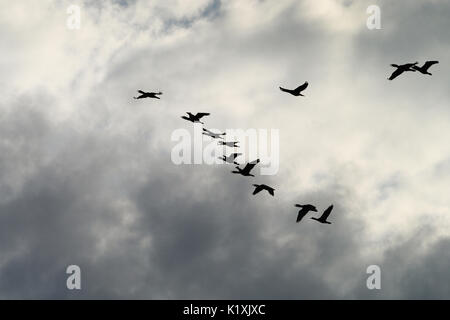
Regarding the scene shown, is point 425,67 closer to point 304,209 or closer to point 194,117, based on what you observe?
point 304,209

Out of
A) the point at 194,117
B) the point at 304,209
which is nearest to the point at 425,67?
the point at 304,209

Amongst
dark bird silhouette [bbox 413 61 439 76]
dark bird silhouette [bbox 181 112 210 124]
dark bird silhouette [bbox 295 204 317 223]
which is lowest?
dark bird silhouette [bbox 295 204 317 223]

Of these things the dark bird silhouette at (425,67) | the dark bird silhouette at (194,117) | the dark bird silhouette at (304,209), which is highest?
the dark bird silhouette at (425,67)

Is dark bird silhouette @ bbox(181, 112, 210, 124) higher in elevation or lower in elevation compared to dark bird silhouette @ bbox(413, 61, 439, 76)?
lower

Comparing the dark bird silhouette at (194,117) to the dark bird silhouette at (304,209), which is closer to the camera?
the dark bird silhouette at (304,209)

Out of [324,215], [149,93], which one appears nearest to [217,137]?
[149,93]

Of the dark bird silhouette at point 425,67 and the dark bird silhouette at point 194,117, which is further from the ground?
the dark bird silhouette at point 425,67

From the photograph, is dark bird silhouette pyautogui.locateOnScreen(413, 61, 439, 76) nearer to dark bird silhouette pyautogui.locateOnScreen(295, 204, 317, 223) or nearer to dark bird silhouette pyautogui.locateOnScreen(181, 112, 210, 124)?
dark bird silhouette pyautogui.locateOnScreen(295, 204, 317, 223)

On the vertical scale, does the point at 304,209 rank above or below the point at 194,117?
below

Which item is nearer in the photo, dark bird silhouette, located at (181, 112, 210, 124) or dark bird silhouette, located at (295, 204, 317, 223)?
dark bird silhouette, located at (295, 204, 317, 223)

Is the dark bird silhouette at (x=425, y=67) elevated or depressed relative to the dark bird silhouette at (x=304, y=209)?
elevated

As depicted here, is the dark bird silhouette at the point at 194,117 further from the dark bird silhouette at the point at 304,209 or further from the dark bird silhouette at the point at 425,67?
the dark bird silhouette at the point at 425,67
